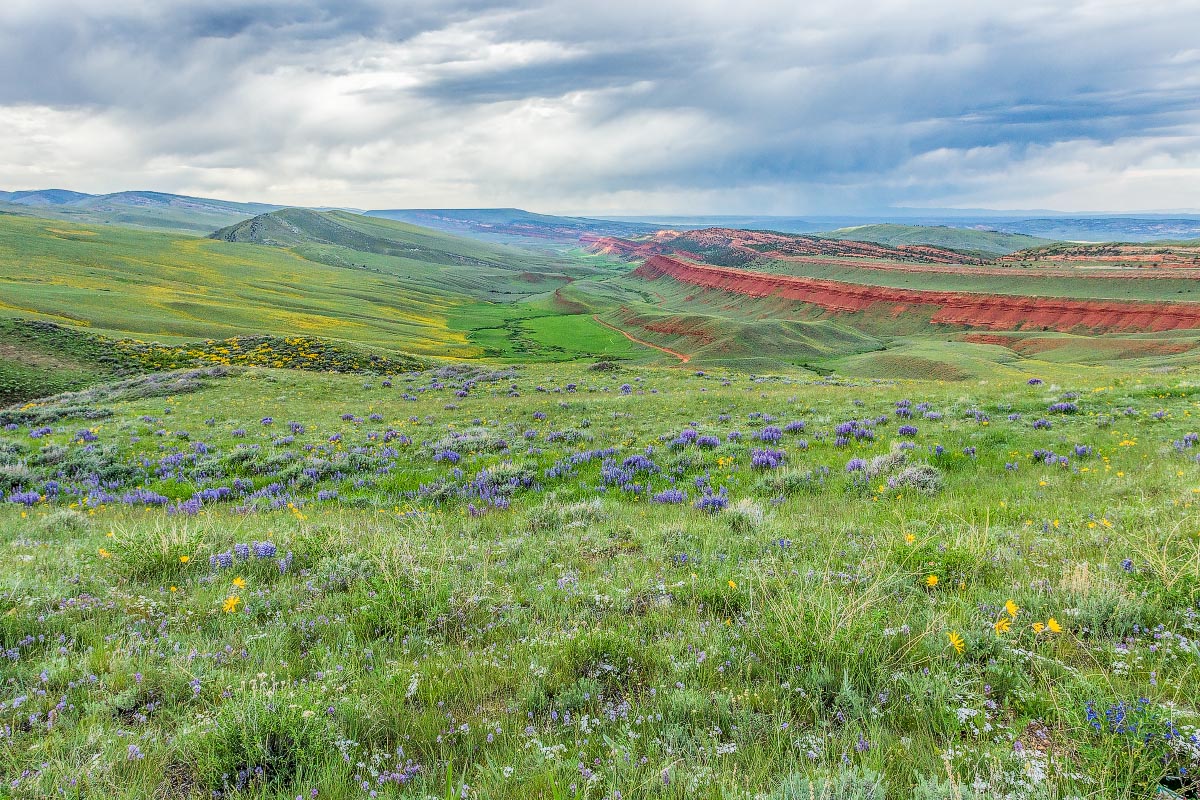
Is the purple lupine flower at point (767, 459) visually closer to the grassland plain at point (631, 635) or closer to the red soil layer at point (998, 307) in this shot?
the grassland plain at point (631, 635)

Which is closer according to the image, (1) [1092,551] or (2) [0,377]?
(1) [1092,551]

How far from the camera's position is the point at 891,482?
29.0ft

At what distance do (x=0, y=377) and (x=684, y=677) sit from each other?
48273mm

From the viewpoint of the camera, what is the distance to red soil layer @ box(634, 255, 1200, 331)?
90.4 meters

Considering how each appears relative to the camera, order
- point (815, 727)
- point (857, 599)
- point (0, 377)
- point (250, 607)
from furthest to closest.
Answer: point (0, 377) → point (250, 607) → point (857, 599) → point (815, 727)

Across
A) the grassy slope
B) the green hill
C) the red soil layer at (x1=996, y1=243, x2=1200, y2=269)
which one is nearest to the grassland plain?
the green hill

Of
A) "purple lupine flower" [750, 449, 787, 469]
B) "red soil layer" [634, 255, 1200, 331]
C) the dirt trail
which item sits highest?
"red soil layer" [634, 255, 1200, 331]

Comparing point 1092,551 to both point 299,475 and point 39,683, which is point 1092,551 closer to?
point 39,683

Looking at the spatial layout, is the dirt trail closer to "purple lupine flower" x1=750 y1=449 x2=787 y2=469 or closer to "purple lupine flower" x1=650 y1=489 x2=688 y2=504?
"purple lupine flower" x1=750 y1=449 x2=787 y2=469

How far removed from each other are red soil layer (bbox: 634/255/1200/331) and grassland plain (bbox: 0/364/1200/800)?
373 ft

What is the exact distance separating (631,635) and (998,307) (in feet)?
425

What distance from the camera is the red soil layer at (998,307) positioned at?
90.4 m

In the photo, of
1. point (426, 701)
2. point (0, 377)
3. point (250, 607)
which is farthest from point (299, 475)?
point (0, 377)

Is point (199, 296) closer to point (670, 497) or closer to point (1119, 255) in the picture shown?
point (670, 497)
